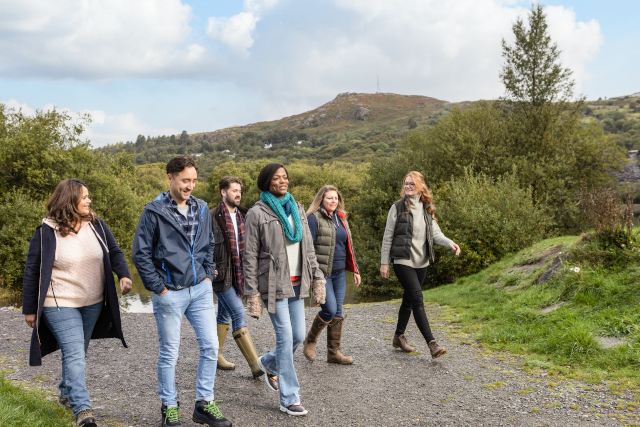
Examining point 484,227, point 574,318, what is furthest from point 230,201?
point 484,227

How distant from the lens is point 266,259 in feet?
15.1

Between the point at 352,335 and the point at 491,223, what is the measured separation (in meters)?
10.8

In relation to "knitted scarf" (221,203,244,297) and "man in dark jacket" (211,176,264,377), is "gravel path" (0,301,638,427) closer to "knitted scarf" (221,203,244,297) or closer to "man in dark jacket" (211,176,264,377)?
"man in dark jacket" (211,176,264,377)

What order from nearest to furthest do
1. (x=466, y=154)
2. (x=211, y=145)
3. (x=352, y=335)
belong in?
(x=352, y=335) → (x=466, y=154) → (x=211, y=145)

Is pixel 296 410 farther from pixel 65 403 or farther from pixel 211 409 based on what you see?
pixel 65 403

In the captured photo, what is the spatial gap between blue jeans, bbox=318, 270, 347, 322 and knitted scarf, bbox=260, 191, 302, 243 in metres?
1.62

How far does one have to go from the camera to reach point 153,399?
17.3ft

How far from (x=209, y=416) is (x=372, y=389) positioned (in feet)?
6.84

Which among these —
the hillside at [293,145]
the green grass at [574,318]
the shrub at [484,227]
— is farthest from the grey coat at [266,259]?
the hillside at [293,145]

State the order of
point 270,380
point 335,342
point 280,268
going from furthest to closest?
point 335,342 < point 270,380 < point 280,268

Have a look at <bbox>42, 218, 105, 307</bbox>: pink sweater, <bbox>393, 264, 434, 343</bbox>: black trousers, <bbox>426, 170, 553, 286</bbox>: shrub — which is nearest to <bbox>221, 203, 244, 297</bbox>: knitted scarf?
<bbox>42, 218, 105, 307</bbox>: pink sweater

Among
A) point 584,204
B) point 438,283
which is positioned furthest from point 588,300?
point 438,283

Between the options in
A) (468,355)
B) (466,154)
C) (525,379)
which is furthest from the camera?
(466,154)

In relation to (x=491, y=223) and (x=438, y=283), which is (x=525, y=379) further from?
(x=438, y=283)
